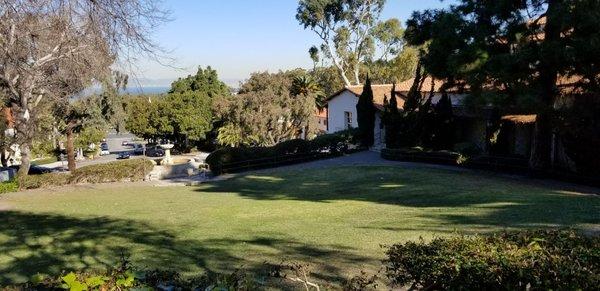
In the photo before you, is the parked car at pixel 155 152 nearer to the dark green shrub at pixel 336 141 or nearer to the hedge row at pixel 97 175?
the dark green shrub at pixel 336 141

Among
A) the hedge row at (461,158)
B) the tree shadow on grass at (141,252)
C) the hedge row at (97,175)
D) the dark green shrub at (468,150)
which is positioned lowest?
the tree shadow on grass at (141,252)

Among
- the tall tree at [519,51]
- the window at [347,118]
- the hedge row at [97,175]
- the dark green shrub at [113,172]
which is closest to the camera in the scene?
the tall tree at [519,51]

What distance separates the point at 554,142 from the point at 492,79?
24.3 feet

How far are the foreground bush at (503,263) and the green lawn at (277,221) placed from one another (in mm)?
2869

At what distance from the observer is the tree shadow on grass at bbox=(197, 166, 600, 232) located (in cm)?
1160

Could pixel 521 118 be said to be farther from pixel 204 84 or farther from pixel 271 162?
pixel 204 84

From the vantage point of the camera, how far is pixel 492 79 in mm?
18953

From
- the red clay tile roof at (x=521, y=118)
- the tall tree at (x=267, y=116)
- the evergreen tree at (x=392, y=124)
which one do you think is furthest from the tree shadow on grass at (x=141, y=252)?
the tall tree at (x=267, y=116)

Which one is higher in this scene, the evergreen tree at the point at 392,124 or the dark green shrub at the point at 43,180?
the evergreen tree at the point at 392,124

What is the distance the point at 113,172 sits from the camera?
30266 mm

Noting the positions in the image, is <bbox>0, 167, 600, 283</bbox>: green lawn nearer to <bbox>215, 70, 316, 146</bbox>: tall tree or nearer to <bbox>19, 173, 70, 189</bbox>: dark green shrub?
<bbox>19, 173, 70, 189</bbox>: dark green shrub

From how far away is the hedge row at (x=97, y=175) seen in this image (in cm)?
2848

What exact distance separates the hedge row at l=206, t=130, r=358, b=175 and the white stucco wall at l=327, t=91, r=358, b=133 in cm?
610

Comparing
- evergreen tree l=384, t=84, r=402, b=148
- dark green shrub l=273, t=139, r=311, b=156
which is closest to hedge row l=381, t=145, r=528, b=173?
evergreen tree l=384, t=84, r=402, b=148
